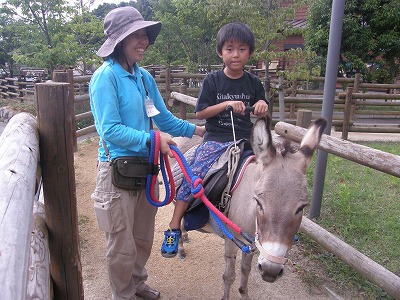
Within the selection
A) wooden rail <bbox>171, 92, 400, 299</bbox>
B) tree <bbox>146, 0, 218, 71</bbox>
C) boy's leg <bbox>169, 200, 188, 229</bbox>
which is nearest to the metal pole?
wooden rail <bbox>171, 92, 400, 299</bbox>

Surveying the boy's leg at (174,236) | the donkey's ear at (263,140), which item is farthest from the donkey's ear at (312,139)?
the boy's leg at (174,236)

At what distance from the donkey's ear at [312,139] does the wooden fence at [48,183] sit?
1.39 metres

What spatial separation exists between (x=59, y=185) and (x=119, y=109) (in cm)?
85

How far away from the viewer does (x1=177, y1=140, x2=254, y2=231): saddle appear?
2596 mm

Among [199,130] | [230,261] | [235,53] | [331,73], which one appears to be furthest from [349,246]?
[235,53]

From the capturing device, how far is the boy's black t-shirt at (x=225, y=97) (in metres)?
2.90

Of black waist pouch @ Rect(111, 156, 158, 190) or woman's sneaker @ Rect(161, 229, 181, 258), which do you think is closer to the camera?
black waist pouch @ Rect(111, 156, 158, 190)

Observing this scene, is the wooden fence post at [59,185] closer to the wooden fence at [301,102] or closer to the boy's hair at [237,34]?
the boy's hair at [237,34]

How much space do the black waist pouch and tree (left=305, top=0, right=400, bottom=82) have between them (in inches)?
538

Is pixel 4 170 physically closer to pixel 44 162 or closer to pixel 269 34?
pixel 44 162

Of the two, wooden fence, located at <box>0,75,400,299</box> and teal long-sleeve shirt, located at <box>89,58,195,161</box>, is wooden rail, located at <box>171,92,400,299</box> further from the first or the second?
wooden fence, located at <box>0,75,400,299</box>

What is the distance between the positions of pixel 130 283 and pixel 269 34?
7.00 meters

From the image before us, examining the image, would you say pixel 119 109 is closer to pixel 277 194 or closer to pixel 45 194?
pixel 45 194

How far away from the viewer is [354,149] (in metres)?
3.09
